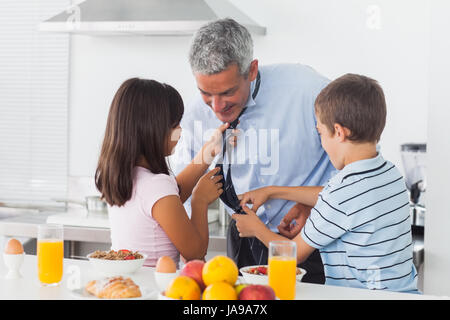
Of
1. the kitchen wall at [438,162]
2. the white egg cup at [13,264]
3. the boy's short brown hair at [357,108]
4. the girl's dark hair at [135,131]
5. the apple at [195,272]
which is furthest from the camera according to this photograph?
the kitchen wall at [438,162]

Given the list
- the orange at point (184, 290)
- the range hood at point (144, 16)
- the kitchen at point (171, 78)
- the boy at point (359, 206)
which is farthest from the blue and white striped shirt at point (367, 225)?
the range hood at point (144, 16)

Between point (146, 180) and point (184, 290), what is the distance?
641 mm

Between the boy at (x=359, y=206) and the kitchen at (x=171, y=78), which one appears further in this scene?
the kitchen at (x=171, y=78)

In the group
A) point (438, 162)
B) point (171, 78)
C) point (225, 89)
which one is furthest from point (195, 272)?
point (171, 78)

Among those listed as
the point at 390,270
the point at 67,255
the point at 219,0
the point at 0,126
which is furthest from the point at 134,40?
the point at 390,270

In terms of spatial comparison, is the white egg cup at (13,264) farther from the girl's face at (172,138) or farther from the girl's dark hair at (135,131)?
the girl's face at (172,138)

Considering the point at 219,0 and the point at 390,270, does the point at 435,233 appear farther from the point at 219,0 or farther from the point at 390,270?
the point at 219,0

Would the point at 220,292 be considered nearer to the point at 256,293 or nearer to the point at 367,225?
the point at 256,293

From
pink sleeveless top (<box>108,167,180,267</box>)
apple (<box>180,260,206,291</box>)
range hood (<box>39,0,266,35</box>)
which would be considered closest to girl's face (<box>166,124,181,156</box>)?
pink sleeveless top (<box>108,167,180,267</box>)

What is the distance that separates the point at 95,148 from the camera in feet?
12.1

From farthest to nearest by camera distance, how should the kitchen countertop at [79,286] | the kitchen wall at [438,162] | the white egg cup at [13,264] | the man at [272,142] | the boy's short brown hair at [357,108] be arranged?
the kitchen wall at [438,162] → the man at [272,142] → the boy's short brown hair at [357,108] → the white egg cup at [13,264] → the kitchen countertop at [79,286]

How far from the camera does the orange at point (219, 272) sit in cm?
116

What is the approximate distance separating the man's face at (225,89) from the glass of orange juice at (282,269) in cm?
67

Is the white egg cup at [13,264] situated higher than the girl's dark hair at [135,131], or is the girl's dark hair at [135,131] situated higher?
the girl's dark hair at [135,131]
